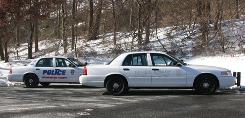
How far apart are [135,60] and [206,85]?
252cm

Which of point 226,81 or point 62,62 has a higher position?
point 62,62

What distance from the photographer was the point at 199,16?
3303cm

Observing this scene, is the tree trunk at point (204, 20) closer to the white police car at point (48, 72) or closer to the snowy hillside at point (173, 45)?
the snowy hillside at point (173, 45)

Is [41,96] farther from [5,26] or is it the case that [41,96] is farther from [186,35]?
[186,35]

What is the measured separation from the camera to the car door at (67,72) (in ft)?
67.5

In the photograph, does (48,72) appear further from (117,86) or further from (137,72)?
(137,72)

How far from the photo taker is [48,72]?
68.9ft

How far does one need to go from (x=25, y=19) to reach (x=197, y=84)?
20953 millimetres

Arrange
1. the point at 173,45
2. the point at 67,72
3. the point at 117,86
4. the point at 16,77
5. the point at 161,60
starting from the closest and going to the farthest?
the point at 117,86, the point at 161,60, the point at 67,72, the point at 16,77, the point at 173,45

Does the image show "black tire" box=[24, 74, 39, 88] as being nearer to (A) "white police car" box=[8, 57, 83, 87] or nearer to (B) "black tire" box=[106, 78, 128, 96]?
(A) "white police car" box=[8, 57, 83, 87]

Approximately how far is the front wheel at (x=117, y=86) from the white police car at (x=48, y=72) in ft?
13.6

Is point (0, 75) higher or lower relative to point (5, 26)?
lower

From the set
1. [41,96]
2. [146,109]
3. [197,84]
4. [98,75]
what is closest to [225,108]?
[146,109]

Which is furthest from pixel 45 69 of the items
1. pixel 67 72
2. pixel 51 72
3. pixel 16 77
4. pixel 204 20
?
pixel 204 20
